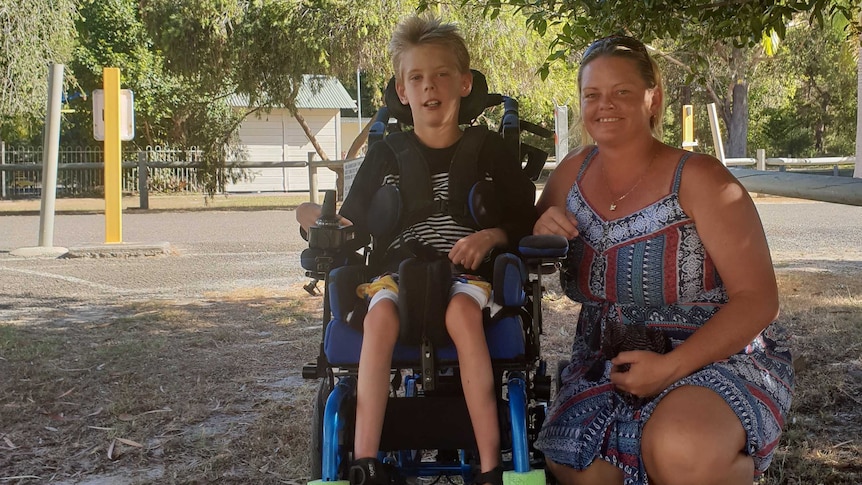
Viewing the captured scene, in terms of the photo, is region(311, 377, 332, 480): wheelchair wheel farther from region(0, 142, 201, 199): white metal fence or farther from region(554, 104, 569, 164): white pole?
region(0, 142, 201, 199): white metal fence

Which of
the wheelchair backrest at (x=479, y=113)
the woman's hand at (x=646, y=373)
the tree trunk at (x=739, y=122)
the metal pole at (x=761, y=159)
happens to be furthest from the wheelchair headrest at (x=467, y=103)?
the tree trunk at (x=739, y=122)

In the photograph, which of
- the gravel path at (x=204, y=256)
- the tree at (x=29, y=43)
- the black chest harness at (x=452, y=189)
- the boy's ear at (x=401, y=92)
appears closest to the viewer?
the black chest harness at (x=452, y=189)

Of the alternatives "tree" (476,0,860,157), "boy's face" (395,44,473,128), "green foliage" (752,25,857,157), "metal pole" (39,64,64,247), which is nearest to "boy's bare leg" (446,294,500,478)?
"boy's face" (395,44,473,128)

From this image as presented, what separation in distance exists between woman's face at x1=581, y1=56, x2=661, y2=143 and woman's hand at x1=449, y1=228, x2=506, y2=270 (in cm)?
47

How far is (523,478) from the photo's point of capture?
238 centimetres

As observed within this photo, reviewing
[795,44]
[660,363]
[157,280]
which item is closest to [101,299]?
[157,280]

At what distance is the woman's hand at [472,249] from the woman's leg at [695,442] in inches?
28.5

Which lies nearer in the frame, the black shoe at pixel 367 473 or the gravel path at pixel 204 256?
the black shoe at pixel 367 473

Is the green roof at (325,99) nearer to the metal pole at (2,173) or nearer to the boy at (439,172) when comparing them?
the metal pole at (2,173)

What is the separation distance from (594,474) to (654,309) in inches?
19.6

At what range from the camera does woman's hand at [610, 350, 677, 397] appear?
7.65 feet

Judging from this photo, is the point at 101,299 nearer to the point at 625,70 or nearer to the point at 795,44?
the point at 625,70

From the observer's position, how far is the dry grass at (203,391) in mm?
3643

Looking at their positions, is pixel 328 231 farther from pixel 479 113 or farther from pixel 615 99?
pixel 615 99
